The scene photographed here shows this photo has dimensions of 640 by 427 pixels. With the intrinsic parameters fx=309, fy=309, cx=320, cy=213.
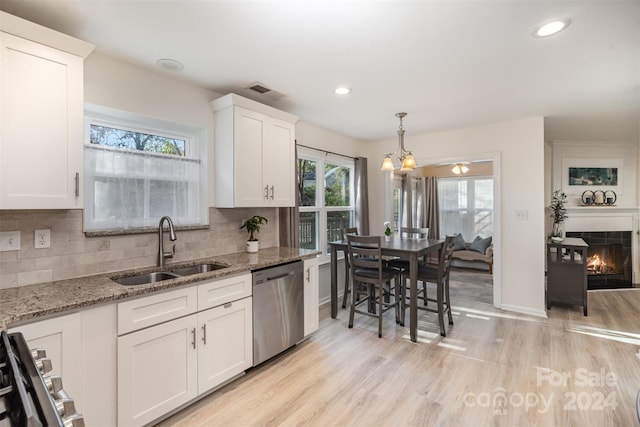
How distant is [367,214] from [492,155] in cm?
190

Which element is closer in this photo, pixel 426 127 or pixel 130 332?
pixel 130 332

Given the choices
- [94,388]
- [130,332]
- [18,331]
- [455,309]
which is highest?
[18,331]

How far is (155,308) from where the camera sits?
1.87 meters

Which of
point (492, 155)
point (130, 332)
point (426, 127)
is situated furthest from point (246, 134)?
point (492, 155)

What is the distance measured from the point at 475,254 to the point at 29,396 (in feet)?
22.4

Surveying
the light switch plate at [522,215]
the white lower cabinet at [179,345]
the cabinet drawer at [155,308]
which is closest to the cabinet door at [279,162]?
the white lower cabinet at [179,345]

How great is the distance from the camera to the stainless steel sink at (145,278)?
2180mm

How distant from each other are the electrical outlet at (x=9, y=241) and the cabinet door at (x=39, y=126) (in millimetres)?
325

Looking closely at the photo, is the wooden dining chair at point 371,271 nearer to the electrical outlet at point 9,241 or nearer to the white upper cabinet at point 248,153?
the white upper cabinet at point 248,153

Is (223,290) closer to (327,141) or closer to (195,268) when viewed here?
(195,268)

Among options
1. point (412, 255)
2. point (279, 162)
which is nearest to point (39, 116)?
point (279, 162)

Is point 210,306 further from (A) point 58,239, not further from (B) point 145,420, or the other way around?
(A) point 58,239

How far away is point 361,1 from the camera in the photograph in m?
1.63

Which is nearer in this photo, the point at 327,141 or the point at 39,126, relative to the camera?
the point at 39,126
